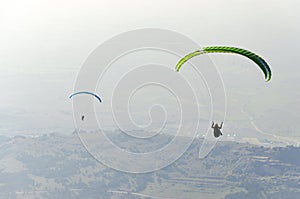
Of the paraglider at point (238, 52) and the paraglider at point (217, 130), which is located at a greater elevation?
the paraglider at point (238, 52)

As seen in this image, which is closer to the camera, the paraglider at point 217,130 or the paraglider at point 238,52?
the paraglider at point 238,52

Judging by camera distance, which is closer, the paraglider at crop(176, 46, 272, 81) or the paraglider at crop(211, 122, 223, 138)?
the paraglider at crop(176, 46, 272, 81)

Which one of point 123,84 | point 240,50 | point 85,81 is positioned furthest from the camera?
point 85,81

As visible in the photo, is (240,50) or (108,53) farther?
(108,53)

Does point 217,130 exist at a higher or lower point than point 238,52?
lower

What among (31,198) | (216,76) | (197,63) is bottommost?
(31,198)

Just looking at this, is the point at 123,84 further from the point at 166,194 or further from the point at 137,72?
the point at 166,194

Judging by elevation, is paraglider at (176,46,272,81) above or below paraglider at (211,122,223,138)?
above

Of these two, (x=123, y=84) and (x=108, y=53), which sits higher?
(x=108, y=53)

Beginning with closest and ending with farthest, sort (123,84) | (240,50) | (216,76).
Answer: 1. (240,50)
2. (216,76)
3. (123,84)

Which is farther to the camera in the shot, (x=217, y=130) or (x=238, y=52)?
(x=217, y=130)

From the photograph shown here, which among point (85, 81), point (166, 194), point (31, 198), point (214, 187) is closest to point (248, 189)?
point (214, 187)
